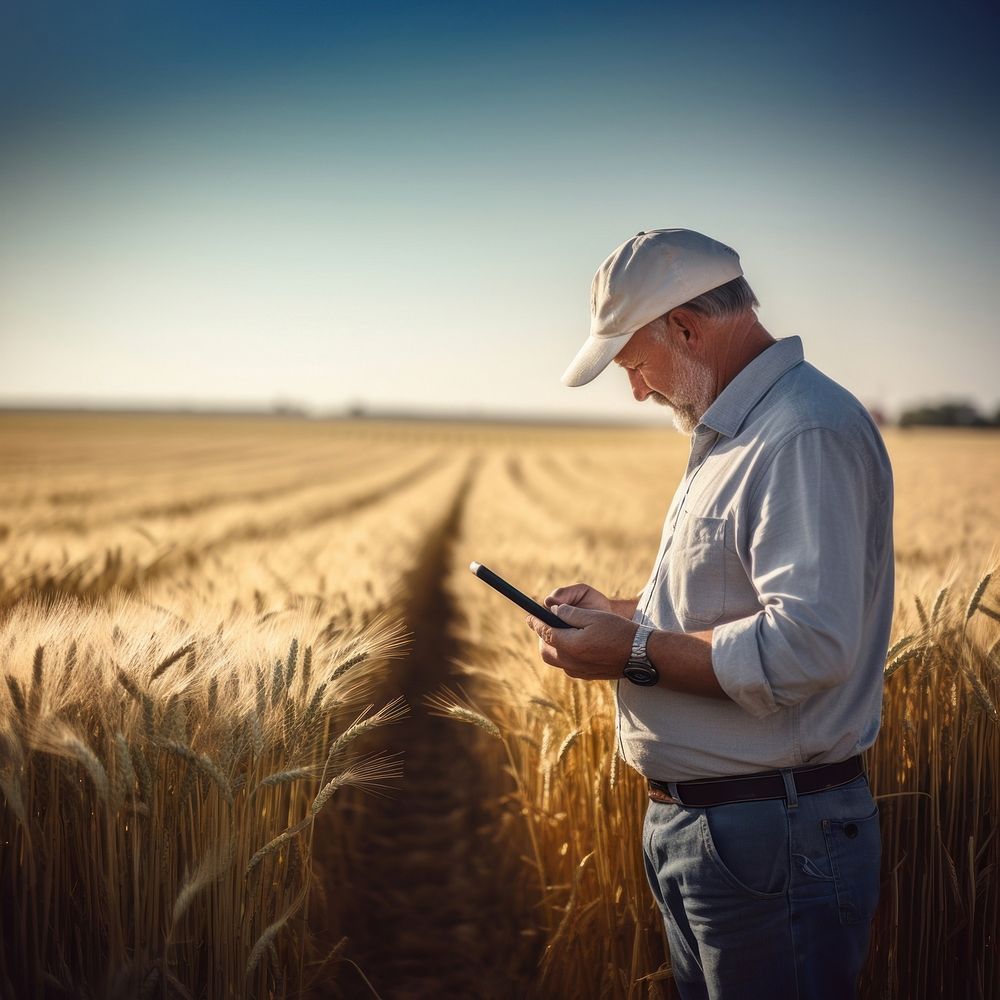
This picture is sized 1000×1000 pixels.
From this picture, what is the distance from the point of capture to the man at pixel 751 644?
1.36 meters

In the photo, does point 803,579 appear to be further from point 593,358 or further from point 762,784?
point 593,358

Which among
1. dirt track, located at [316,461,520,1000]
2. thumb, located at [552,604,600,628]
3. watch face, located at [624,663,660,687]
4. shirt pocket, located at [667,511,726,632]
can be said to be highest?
shirt pocket, located at [667,511,726,632]

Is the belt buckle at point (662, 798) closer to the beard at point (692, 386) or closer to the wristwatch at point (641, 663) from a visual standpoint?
the wristwatch at point (641, 663)

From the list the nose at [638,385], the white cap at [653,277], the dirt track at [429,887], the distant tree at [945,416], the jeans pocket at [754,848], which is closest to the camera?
the jeans pocket at [754,848]

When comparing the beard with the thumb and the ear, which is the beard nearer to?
the ear

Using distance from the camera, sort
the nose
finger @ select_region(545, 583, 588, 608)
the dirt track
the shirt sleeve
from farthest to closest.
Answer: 1. the dirt track
2. finger @ select_region(545, 583, 588, 608)
3. the nose
4. the shirt sleeve

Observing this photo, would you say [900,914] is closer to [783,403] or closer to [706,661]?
[706,661]

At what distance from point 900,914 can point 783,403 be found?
179cm

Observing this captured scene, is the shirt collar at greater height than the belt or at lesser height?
greater

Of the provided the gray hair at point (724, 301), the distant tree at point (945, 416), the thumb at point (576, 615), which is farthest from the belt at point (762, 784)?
the distant tree at point (945, 416)

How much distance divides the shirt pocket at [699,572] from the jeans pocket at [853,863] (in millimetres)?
453

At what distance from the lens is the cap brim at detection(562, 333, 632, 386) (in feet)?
5.49

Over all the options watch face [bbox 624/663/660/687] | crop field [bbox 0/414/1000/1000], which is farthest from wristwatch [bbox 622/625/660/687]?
crop field [bbox 0/414/1000/1000]

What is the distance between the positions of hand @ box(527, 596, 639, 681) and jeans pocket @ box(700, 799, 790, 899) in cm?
35
